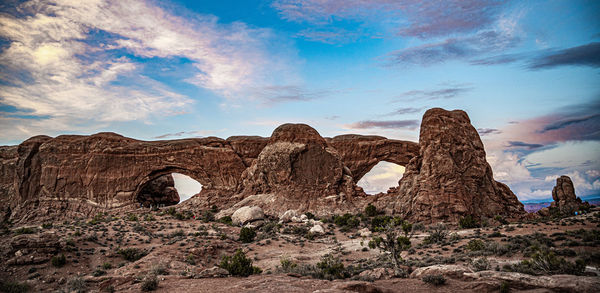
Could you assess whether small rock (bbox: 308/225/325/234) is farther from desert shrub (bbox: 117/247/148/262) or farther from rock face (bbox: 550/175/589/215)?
rock face (bbox: 550/175/589/215)

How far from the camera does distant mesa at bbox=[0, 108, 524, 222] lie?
120 ft

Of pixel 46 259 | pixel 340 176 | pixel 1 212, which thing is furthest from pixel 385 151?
pixel 1 212

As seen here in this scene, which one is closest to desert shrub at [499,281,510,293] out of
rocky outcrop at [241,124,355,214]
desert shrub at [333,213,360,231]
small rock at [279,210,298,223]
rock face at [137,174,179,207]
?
desert shrub at [333,213,360,231]

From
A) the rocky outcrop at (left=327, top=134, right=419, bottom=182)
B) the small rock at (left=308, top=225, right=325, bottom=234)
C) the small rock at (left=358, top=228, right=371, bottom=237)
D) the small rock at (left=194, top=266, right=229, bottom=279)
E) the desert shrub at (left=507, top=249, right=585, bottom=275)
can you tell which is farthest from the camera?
the rocky outcrop at (left=327, top=134, right=419, bottom=182)

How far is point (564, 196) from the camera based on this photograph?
3391cm

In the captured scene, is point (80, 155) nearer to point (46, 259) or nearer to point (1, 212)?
point (1, 212)

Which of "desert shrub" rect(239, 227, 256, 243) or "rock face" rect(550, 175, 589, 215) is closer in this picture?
"desert shrub" rect(239, 227, 256, 243)

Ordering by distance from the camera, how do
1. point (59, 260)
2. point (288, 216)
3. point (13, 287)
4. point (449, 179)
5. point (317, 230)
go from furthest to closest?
point (288, 216) → point (449, 179) → point (317, 230) → point (59, 260) → point (13, 287)

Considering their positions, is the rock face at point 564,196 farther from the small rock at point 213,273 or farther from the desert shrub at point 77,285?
the desert shrub at point 77,285

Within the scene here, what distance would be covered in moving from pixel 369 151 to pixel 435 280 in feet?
120

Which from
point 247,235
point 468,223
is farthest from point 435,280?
point 247,235

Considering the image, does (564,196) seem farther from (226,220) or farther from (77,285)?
(77,285)

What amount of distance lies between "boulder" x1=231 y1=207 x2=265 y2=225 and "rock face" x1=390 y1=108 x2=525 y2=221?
14.3 m

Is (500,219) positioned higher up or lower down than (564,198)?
lower down
